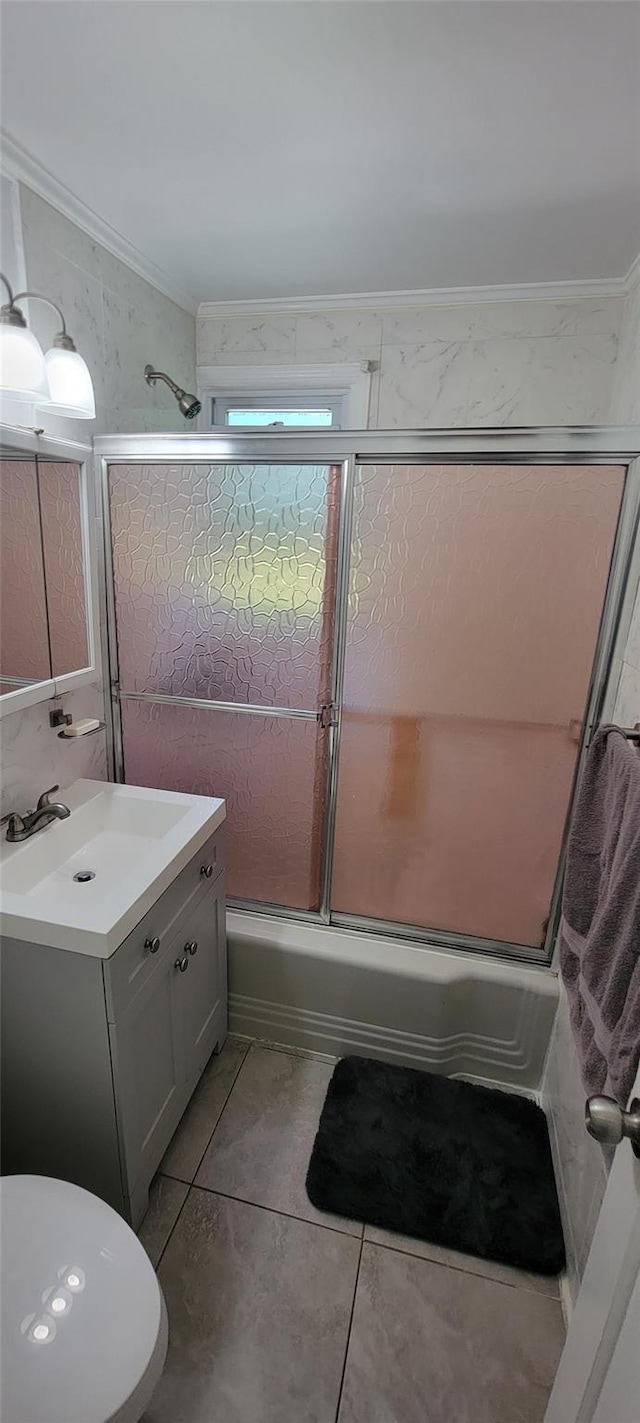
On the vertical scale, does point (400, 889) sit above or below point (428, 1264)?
above

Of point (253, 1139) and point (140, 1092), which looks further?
point (253, 1139)

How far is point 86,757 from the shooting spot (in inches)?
69.1

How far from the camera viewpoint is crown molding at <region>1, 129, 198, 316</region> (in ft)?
4.13

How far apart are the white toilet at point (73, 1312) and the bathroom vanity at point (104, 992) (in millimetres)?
189

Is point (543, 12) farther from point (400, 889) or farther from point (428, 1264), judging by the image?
point (428, 1264)

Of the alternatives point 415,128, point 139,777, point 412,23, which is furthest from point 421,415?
point 139,777

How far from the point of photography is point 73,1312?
2.83 feet

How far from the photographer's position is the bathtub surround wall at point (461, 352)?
6.11 feet

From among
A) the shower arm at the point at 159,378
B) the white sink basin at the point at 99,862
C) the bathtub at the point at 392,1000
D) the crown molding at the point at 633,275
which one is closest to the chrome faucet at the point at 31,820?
the white sink basin at the point at 99,862

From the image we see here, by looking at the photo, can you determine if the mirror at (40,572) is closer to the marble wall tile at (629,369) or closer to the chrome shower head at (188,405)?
the chrome shower head at (188,405)

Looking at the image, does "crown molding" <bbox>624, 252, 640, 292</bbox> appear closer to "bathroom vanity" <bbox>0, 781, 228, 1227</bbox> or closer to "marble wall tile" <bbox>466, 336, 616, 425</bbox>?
"marble wall tile" <bbox>466, 336, 616, 425</bbox>

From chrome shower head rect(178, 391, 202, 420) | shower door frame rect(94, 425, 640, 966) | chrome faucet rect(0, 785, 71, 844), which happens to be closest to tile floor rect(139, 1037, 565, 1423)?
shower door frame rect(94, 425, 640, 966)

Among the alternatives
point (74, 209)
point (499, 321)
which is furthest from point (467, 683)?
point (74, 209)

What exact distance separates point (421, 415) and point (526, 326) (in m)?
0.41
